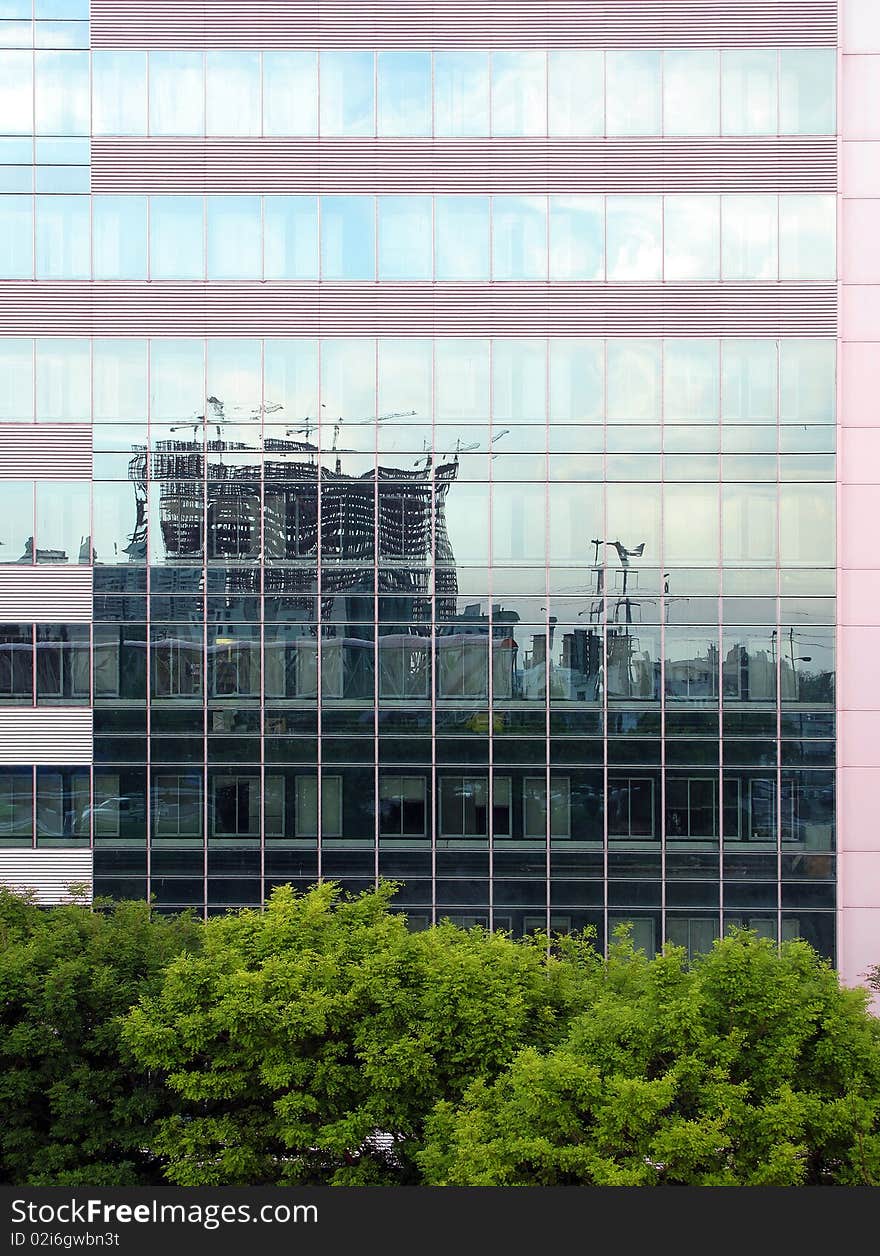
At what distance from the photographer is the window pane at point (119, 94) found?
2625 centimetres

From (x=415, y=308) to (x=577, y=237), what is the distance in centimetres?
473

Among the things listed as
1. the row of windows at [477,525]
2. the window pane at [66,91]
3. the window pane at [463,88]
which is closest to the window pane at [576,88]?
the window pane at [463,88]

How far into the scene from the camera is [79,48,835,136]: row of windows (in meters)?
25.9

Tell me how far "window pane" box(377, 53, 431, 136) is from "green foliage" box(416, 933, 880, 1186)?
871 inches

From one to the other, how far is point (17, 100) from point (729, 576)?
23.1m

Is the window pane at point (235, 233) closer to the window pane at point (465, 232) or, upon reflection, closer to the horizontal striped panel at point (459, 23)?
the horizontal striped panel at point (459, 23)

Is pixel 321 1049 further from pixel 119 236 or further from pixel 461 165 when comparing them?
pixel 461 165

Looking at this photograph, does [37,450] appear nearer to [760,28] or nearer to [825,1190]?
[760,28]

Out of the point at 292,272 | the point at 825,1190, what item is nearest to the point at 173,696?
the point at 292,272

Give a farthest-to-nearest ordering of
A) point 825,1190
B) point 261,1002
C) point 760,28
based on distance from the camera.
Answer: point 760,28
point 261,1002
point 825,1190

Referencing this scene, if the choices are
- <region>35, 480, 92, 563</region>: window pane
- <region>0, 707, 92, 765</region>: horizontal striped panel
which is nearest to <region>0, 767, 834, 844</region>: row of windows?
<region>0, 707, 92, 765</region>: horizontal striped panel

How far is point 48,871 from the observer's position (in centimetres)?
2644

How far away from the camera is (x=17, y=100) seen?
2645 centimetres

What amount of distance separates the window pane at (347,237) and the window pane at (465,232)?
6.17ft
